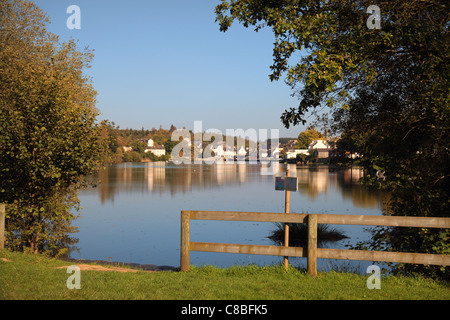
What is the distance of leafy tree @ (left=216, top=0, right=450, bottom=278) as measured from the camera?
11.0m

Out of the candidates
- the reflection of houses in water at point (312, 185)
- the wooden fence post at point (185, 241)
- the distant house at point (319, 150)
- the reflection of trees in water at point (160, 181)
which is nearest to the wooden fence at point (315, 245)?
the wooden fence post at point (185, 241)

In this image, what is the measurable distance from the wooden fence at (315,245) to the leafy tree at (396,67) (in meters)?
1.50

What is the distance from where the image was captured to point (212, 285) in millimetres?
9000

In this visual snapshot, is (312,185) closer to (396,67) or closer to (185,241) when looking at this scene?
(396,67)

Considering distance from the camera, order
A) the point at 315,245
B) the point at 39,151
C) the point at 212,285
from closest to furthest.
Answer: the point at 212,285, the point at 315,245, the point at 39,151

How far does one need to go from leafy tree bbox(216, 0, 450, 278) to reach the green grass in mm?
2089

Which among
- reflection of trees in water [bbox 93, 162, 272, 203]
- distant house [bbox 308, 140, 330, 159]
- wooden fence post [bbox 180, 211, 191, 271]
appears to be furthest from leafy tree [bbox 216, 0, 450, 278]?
distant house [bbox 308, 140, 330, 159]

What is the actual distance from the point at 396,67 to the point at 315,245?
6.68m

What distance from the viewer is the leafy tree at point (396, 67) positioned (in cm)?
1095

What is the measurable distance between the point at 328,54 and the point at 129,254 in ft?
54.4

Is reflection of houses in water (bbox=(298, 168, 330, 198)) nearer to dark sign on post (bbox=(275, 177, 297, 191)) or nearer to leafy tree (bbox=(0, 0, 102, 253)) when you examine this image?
leafy tree (bbox=(0, 0, 102, 253))

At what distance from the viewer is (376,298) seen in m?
8.34

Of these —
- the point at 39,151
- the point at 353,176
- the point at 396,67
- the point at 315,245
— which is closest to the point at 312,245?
the point at 315,245
